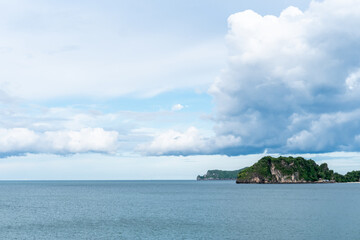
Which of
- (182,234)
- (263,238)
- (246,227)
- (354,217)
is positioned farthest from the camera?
(354,217)

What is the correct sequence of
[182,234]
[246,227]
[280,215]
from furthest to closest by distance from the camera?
[280,215] → [246,227] → [182,234]

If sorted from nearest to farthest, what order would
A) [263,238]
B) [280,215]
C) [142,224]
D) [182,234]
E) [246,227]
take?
[263,238] < [182,234] < [246,227] < [142,224] < [280,215]

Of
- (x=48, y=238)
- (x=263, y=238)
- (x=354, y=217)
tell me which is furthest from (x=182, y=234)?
(x=354, y=217)

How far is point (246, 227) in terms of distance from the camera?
82.2 metres

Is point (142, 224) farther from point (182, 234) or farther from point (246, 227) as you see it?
point (246, 227)

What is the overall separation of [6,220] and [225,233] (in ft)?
211

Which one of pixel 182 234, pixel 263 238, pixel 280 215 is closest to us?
pixel 263 238

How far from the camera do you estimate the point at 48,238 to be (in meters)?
72.0

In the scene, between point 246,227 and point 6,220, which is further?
point 6,220

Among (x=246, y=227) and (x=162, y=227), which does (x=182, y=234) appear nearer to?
(x=162, y=227)

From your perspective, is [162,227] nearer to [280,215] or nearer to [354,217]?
[280,215]

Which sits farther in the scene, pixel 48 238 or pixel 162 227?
pixel 162 227

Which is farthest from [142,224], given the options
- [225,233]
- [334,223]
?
[334,223]

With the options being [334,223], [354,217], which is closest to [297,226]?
[334,223]
